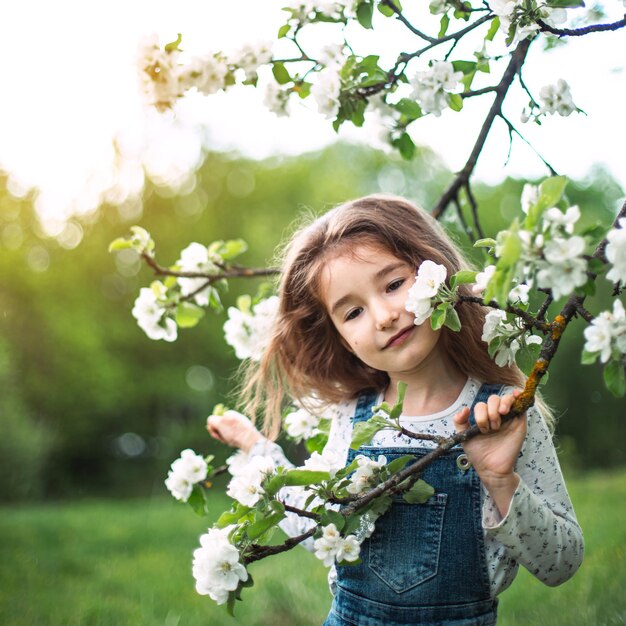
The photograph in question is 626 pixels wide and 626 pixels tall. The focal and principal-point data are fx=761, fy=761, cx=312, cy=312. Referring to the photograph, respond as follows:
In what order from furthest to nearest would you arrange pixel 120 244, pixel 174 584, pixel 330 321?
pixel 174 584, pixel 120 244, pixel 330 321

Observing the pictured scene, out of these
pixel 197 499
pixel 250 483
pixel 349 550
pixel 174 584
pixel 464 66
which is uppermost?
pixel 464 66

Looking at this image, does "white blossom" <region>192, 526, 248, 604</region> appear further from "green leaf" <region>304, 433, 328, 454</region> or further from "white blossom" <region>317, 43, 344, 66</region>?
"white blossom" <region>317, 43, 344, 66</region>

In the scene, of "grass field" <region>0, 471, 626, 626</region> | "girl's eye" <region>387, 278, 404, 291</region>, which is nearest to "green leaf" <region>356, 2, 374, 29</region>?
"girl's eye" <region>387, 278, 404, 291</region>

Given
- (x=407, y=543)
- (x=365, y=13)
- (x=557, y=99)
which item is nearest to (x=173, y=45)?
(x=365, y=13)

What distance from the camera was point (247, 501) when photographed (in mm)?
1716

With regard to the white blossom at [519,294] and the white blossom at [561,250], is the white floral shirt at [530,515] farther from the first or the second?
the white blossom at [561,250]

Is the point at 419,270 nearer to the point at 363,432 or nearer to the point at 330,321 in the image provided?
the point at 363,432

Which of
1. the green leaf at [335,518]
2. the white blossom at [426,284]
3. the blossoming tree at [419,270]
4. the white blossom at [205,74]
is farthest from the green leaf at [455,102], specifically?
the green leaf at [335,518]

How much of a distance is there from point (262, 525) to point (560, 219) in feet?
3.07

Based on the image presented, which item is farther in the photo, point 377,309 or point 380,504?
point 377,309

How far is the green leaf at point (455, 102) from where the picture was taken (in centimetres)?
218

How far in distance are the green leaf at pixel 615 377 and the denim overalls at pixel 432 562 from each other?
62cm

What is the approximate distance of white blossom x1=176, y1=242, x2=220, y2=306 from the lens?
109 inches

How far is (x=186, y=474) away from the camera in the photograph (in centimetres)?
226
